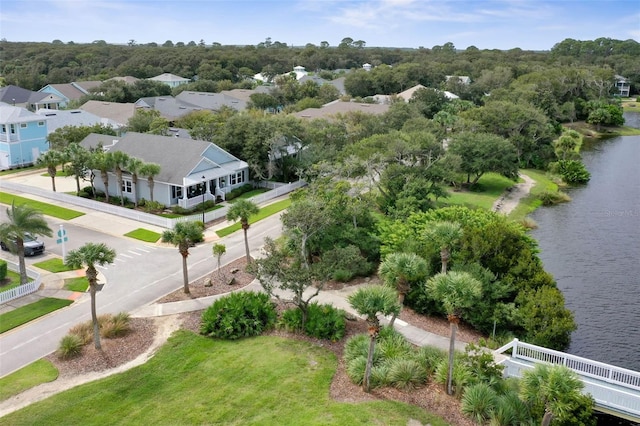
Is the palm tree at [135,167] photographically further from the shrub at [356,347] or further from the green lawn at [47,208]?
the shrub at [356,347]

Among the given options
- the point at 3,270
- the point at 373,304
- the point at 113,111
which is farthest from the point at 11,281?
the point at 113,111

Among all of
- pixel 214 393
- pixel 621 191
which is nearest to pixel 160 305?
pixel 214 393

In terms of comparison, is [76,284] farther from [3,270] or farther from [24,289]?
[3,270]

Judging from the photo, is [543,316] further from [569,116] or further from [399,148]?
[569,116]

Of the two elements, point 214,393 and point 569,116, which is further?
point 569,116

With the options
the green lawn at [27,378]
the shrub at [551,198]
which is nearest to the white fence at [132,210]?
the green lawn at [27,378]

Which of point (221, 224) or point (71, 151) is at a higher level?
point (71, 151)

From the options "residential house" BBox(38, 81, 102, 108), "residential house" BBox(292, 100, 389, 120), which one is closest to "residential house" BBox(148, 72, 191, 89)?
"residential house" BBox(38, 81, 102, 108)
